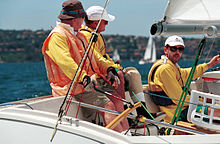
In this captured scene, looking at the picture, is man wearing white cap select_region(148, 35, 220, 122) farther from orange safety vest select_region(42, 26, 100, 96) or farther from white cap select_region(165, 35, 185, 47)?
orange safety vest select_region(42, 26, 100, 96)

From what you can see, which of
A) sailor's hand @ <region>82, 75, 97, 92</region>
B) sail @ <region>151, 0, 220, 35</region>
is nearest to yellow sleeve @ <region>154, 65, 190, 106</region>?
sail @ <region>151, 0, 220, 35</region>

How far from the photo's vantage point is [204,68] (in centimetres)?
339

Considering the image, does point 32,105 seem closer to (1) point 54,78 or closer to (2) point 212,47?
(1) point 54,78

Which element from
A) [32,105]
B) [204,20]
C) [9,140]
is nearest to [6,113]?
[9,140]

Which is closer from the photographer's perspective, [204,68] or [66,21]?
[66,21]

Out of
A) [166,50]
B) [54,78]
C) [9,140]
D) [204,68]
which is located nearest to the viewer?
[9,140]

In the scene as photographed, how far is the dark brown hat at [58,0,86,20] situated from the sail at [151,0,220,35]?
63 centimetres

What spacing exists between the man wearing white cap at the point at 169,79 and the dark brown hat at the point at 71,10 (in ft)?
3.02

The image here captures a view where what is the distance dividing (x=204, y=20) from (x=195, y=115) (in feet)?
2.20

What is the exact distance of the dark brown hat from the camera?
2492 millimetres

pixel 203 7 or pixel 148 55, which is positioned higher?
pixel 203 7

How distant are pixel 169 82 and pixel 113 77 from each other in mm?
617

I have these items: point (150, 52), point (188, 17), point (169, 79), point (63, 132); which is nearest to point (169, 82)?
point (169, 79)

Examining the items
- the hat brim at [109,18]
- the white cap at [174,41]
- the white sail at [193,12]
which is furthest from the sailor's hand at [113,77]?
the white cap at [174,41]
